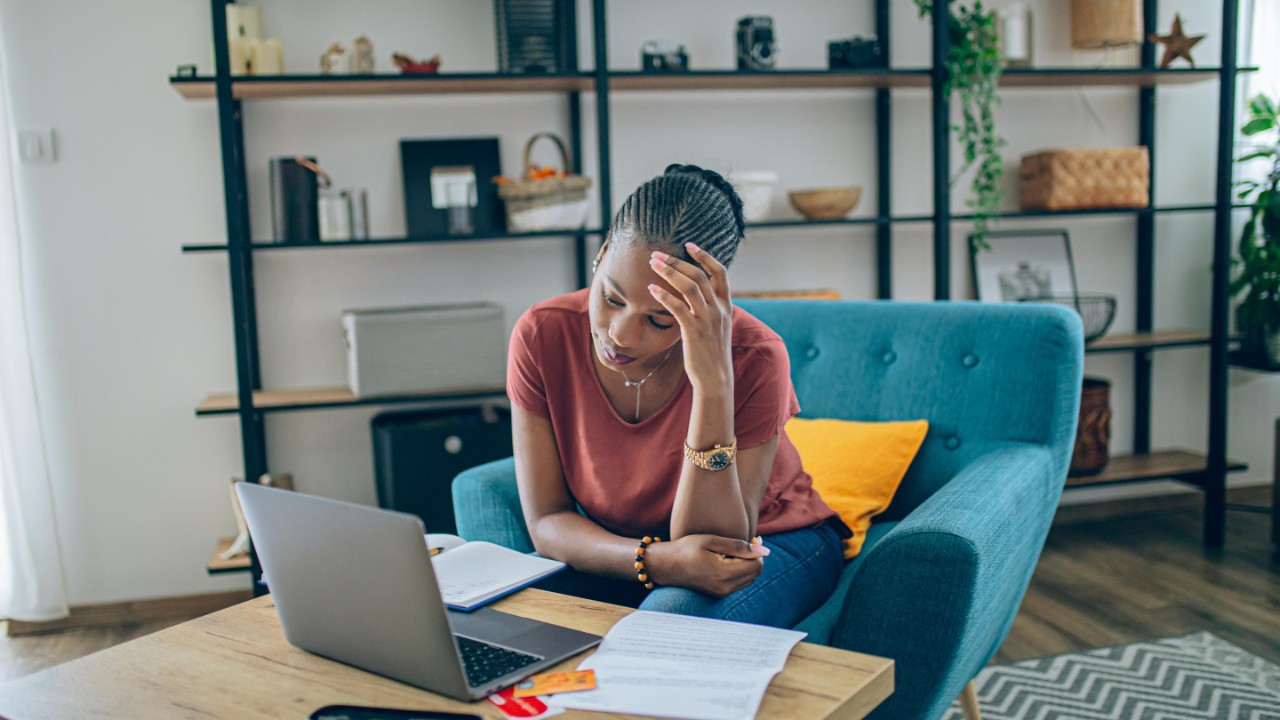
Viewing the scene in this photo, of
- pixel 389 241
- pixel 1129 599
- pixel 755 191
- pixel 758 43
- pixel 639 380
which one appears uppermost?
pixel 758 43

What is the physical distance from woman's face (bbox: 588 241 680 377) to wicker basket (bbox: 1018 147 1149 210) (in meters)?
2.19

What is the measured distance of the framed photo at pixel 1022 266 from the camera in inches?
131

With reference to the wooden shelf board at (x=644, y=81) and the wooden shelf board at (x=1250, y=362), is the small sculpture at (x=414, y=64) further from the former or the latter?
the wooden shelf board at (x=1250, y=362)

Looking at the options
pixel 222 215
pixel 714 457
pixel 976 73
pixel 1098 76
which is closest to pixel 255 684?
pixel 714 457

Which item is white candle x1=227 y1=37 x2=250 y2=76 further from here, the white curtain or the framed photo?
the framed photo

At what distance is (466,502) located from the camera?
177cm

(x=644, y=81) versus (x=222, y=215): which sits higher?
(x=644, y=81)

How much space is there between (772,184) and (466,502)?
1.57 m

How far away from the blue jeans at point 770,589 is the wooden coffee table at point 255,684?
0.69 ft

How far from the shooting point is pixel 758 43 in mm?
2869

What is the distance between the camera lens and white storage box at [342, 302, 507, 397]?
2670 mm

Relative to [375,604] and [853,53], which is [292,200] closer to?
[853,53]

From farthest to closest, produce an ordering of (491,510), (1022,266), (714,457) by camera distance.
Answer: (1022,266) < (491,510) < (714,457)

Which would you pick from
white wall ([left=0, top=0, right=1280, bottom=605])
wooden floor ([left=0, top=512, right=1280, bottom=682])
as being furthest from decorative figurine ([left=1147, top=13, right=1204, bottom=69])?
wooden floor ([left=0, top=512, right=1280, bottom=682])
